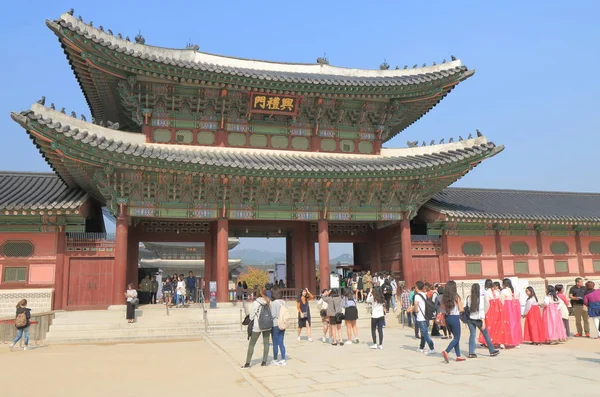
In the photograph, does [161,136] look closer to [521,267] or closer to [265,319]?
[265,319]

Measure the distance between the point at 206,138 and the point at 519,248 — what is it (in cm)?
1707

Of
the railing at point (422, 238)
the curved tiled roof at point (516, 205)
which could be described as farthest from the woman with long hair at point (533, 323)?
the railing at point (422, 238)

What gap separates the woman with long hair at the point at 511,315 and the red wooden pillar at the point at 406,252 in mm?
8426

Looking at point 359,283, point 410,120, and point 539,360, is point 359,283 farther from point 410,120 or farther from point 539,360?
point 539,360

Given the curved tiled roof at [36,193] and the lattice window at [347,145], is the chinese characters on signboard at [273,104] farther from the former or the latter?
the curved tiled roof at [36,193]

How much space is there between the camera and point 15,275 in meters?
18.5

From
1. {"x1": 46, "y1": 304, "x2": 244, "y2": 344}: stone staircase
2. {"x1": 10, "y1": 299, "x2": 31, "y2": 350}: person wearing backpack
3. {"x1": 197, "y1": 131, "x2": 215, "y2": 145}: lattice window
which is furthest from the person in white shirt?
{"x1": 197, "y1": 131, "x2": 215, "y2": 145}: lattice window

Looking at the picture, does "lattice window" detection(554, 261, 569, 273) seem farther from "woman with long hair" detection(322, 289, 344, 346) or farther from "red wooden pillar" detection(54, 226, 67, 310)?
"red wooden pillar" detection(54, 226, 67, 310)

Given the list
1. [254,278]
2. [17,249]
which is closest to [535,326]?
[17,249]

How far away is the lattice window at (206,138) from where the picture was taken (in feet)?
69.3

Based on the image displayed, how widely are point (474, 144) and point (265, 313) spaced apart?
50.5 ft

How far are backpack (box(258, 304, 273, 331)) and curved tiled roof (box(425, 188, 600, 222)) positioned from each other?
46.5 feet

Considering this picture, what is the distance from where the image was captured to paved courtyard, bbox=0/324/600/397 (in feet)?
26.5

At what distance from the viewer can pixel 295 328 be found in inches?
687
